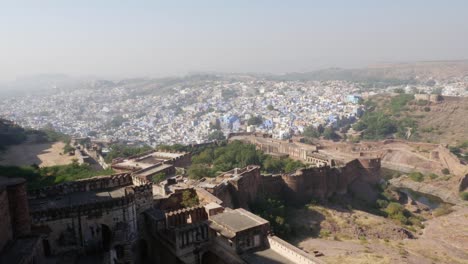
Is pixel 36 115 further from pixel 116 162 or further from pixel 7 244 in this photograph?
pixel 7 244

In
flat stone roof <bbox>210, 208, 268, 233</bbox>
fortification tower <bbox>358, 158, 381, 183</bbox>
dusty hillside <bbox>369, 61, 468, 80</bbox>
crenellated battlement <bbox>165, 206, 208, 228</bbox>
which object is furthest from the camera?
dusty hillside <bbox>369, 61, 468, 80</bbox>

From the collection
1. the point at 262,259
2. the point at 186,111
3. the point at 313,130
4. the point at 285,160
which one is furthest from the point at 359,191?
the point at 186,111

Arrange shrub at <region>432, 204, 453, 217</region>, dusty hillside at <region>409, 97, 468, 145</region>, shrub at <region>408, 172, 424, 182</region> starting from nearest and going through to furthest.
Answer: shrub at <region>432, 204, 453, 217</region>
shrub at <region>408, 172, 424, 182</region>
dusty hillside at <region>409, 97, 468, 145</region>

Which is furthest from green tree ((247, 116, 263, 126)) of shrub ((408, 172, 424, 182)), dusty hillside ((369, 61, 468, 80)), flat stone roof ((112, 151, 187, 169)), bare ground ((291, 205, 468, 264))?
dusty hillside ((369, 61, 468, 80))

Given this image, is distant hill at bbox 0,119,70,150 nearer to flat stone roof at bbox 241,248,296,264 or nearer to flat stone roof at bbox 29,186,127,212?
flat stone roof at bbox 29,186,127,212

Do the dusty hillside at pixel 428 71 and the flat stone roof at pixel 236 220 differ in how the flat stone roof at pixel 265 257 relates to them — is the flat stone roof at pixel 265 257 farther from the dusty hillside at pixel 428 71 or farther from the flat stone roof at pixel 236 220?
the dusty hillside at pixel 428 71

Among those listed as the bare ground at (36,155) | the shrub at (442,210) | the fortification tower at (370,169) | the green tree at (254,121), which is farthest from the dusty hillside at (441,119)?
the bare ground at (36,155)
